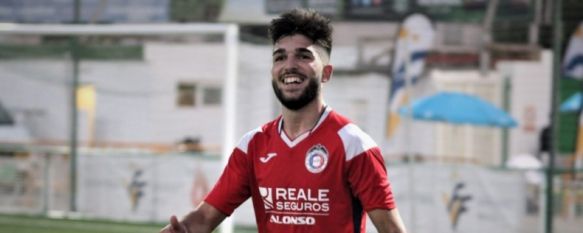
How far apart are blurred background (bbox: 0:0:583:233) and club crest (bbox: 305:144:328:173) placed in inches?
284

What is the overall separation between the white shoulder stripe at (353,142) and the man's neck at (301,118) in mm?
102

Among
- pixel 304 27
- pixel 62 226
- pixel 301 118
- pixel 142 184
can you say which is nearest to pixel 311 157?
pixel 301 118

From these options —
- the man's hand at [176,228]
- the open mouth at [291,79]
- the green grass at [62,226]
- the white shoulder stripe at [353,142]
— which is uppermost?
Result: the open mouth at [291,79]

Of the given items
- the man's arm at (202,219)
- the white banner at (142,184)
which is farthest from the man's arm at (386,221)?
the white banner at (142,184)

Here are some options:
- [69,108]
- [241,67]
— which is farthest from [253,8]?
[69,108]

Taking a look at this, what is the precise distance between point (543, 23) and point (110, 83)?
4936mm

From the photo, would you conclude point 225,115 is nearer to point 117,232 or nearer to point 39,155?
point 117,232

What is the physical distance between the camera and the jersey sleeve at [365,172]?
14.4 ft

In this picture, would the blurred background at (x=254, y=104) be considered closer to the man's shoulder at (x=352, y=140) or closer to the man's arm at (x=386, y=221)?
the man's shoulder at (x=352, y=140)

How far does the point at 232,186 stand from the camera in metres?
4.64

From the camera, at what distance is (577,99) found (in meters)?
12.0

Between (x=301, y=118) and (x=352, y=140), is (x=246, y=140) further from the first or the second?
(x=352, y=140)

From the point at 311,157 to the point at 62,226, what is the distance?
9.52 m

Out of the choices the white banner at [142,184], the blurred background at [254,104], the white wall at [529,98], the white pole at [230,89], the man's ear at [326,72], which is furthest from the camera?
the white banner at [142,184]
